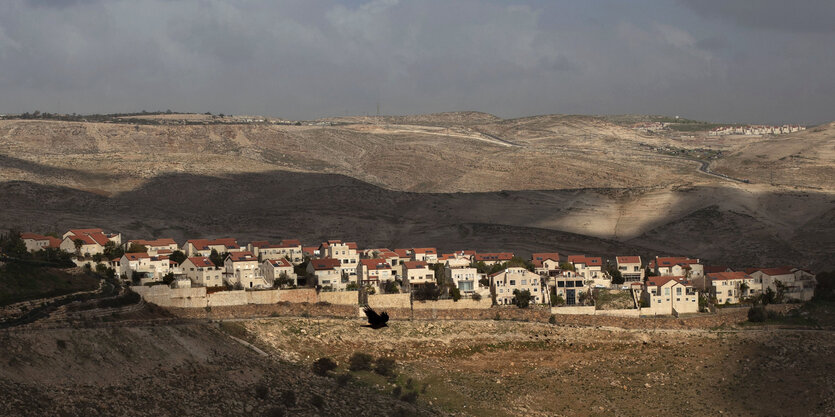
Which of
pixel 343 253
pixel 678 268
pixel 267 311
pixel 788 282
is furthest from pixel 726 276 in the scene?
pixel 267 311

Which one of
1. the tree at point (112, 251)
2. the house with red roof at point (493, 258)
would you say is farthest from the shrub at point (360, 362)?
the house with red roof at point (493, 258)

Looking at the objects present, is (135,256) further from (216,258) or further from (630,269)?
(630,269)

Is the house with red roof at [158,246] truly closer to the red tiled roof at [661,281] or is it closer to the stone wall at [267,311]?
the stone wall at [267,311]

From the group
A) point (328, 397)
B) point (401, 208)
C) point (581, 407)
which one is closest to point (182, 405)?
point (328, 397)

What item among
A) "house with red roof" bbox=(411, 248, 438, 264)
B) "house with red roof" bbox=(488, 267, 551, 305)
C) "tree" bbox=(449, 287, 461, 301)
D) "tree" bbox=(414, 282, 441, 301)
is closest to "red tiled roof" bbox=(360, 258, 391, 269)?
"house with red roof" bbox=(411, 248, 438, 264)

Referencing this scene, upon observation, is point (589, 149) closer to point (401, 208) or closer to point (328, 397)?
point (401, 208)
